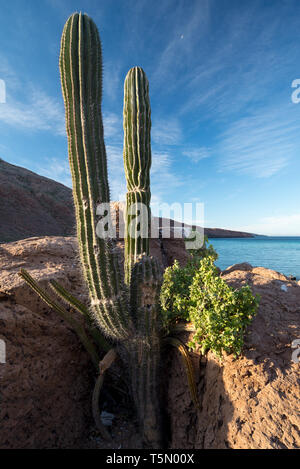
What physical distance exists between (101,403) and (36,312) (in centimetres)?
151

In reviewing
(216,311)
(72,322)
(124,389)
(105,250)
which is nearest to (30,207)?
(72,322)

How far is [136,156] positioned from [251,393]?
296cm

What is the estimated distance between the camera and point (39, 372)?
2793mm

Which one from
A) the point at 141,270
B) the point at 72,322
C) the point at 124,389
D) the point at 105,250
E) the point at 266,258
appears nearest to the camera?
the point at 105,250

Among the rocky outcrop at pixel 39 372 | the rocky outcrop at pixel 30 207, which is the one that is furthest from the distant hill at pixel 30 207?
the rocky outcrop at pixel 39 372

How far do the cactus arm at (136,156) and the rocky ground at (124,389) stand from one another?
82cm

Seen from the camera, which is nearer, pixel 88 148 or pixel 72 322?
pixel 88 148

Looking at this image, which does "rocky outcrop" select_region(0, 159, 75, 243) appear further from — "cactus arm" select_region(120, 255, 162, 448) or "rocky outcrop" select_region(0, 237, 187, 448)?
"cactus arm" select_region(120, 255, 162, 448)

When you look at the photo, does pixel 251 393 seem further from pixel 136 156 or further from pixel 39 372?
pixel 136 156

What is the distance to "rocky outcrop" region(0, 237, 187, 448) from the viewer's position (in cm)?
253

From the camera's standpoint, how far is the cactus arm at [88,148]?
96.7 inches

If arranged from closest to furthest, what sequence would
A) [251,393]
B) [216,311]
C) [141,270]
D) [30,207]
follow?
[251,393] → [216,311] → [141,270] → [30,207]

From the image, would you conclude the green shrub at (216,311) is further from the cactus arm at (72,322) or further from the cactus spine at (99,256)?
the cactus arm at (72,322)

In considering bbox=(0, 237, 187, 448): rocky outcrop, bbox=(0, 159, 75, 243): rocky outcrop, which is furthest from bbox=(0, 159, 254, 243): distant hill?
bbox=(0, 237, 187, 448): rocky outcrop
